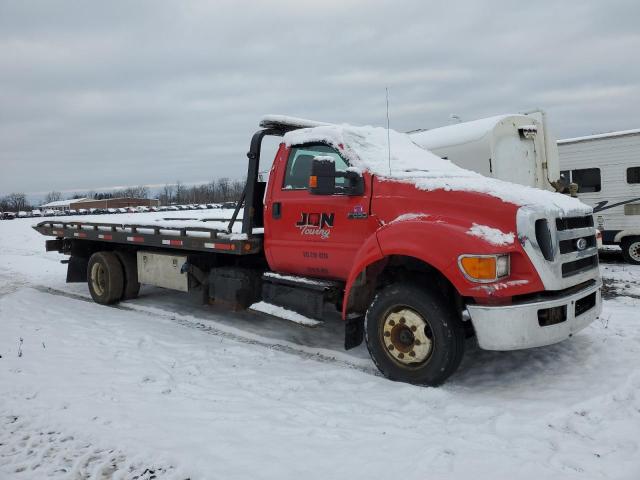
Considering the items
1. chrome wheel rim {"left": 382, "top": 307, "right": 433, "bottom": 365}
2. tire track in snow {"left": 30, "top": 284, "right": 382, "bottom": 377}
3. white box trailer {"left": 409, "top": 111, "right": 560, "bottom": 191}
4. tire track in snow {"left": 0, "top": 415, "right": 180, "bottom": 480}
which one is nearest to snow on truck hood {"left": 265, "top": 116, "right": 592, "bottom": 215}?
chrome wheel rim {"left": 382, "top": 307, "right": 433, "bottom": 365}

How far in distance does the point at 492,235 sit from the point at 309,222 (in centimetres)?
194

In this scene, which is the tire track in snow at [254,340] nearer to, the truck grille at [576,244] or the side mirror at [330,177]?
the side mirror at [330,177]

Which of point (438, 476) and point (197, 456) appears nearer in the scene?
point (438, 476)

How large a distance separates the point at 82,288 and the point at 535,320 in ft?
27.2

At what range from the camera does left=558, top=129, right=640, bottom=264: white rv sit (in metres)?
11.1

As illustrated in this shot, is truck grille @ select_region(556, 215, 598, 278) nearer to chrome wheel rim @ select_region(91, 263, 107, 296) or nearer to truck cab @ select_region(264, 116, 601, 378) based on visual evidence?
truck cab @ select_region(264, 116, 601, 378)

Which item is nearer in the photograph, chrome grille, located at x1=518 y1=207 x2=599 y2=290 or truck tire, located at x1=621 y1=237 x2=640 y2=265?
chrome grille, located at x1=518 y1=207 x2=599 y2=290

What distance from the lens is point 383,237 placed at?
436 cm

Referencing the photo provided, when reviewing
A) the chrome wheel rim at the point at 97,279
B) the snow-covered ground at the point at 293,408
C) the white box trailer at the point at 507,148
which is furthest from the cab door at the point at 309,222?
the white box trailer at the point at 507,148

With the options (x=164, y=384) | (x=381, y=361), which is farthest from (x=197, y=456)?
(x=381, y=361)

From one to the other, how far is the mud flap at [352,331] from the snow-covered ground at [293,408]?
0.24m

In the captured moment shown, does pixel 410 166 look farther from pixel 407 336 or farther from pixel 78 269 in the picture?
pixel 78 269

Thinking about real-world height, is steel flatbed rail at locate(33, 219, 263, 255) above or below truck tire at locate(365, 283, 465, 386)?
above

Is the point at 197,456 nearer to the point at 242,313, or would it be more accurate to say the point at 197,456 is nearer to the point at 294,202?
the point at 294,202
